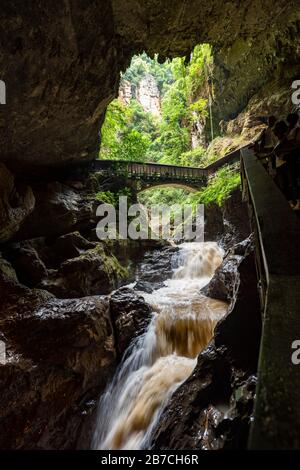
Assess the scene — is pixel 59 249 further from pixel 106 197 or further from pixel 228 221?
pixel 228 221

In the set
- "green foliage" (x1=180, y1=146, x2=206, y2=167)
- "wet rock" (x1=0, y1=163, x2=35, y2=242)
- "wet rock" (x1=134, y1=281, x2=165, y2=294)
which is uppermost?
"green foliage" (x1=180, y1=146, x2=206, y2=167)

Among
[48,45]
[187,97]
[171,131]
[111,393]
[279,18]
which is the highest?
[187,97]

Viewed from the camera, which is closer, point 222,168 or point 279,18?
point 279,18

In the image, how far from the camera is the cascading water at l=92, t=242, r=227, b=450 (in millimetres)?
3598

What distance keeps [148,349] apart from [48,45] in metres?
6.35

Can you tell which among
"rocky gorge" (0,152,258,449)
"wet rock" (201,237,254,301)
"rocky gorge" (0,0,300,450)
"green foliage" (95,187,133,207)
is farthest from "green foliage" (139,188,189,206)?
"wet rock" (201,237,254,301)

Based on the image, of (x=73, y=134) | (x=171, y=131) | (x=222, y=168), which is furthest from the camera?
(x=171, y=131)

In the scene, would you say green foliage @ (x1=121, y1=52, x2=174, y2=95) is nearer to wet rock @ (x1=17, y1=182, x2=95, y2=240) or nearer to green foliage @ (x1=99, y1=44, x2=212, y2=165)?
green foliage @ (x1=99, y1=44, x2=212, y2=165)

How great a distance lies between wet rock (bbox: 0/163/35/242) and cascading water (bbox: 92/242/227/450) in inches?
180

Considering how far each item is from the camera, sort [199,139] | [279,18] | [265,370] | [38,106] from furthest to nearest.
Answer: [199,139] → [279,18] → [38,106] → [265,370]

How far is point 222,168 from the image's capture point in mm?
16641

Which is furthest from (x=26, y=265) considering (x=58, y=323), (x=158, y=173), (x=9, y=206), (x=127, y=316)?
(x=158, y=173)

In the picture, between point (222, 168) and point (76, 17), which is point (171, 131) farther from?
point (76, 17)
